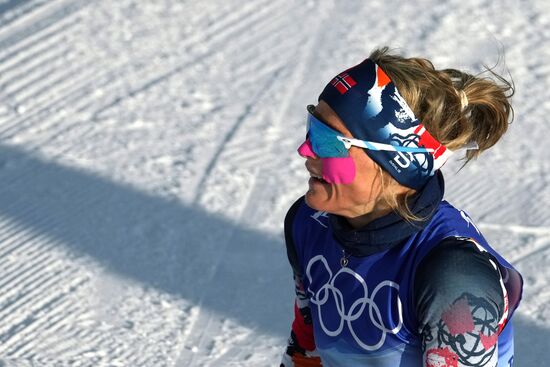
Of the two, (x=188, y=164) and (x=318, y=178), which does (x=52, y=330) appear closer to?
(x=188, y=164)

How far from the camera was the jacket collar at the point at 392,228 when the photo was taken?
6.93ft

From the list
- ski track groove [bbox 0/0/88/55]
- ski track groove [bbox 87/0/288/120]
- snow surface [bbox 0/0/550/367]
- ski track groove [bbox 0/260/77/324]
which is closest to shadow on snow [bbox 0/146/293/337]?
snow surface [bbox 0/0/550/367]

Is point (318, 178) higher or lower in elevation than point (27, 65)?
higher

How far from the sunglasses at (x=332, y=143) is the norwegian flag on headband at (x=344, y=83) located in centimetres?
8

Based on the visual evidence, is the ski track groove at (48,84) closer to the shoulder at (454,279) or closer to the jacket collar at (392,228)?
the jacket collar at (392,228)

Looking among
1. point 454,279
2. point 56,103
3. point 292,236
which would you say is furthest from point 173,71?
point 454,279

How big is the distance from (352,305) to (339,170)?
0.97ft

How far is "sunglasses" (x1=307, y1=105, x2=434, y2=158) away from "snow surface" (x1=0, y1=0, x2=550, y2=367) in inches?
65.0

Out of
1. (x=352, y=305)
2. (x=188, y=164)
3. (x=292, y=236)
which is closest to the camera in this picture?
(x=352, y=305)

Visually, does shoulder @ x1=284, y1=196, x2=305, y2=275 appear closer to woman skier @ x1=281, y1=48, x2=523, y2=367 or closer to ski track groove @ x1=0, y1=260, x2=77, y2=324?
woman skier @ x1=281, y1=48, x2=523, y2=367

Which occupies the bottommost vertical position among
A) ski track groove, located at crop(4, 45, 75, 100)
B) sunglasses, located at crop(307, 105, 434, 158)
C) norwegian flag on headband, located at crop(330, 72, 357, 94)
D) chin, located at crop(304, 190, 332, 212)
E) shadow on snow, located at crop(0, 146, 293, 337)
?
shadow on snow, located at crop(0, 146, 293, 337)

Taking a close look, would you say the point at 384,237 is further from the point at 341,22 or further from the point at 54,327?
the point at 341,22

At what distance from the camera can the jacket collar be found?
2.11m

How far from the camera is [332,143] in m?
2.13
